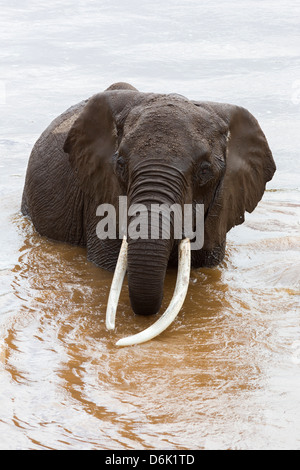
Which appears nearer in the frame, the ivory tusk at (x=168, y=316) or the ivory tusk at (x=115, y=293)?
the ivory tusk at (x=168, y=316)

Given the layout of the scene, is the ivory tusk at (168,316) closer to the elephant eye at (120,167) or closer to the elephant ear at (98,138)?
the elephant eye at (120,167)

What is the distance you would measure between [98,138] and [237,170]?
130 cm

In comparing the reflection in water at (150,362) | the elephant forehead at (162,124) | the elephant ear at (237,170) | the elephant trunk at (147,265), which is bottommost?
the reflection in water at (150,362)

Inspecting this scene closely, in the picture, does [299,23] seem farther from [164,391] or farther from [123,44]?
[164,391]

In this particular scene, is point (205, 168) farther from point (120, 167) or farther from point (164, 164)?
point (120, 167)

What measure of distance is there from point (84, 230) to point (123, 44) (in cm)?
1202

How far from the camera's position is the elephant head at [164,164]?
7051 mm

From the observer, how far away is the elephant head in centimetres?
705

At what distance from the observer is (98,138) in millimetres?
8289

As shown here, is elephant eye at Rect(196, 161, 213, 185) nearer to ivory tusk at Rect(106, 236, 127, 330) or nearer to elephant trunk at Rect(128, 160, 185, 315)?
elephant trunk at Rect(128, 160, 185, 315)

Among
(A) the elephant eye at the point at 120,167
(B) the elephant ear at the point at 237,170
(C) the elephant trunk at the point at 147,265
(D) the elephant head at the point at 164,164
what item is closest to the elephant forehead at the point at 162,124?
(D) the elephant head at the point at 164,164

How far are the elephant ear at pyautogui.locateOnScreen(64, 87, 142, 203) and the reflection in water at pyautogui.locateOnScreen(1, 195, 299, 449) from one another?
38.2 inches

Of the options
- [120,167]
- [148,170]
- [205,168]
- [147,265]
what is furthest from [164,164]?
[147,265]

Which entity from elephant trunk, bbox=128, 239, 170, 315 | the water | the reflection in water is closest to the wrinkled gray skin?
elephant trunk, bbox=128, 239, 170, 315
